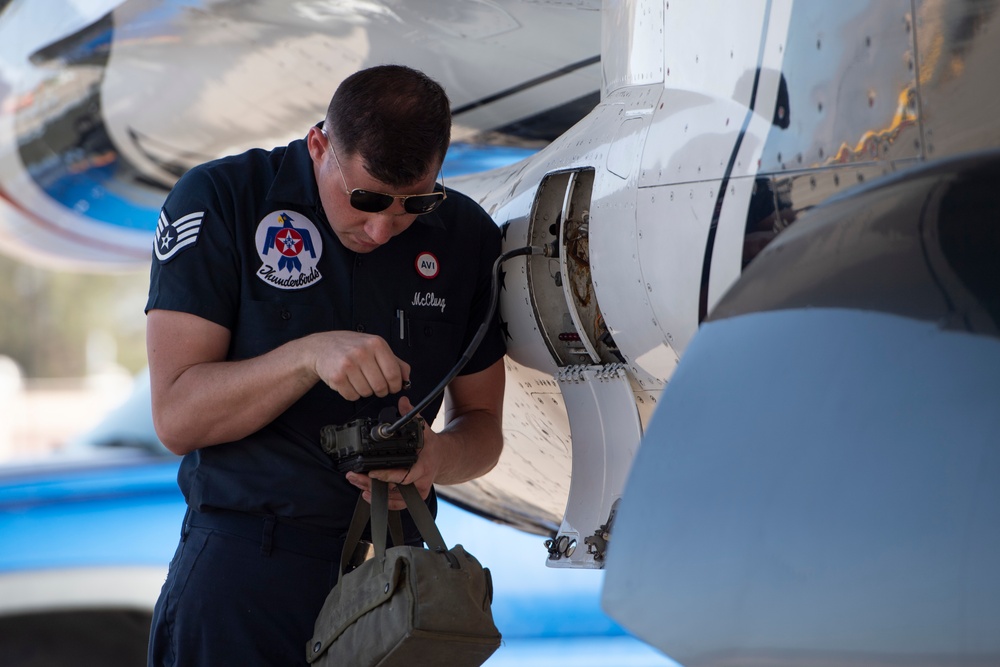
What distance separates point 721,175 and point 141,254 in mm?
4100

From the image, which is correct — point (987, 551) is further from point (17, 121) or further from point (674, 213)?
point (17, 121)

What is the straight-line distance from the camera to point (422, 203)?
6.95 ft

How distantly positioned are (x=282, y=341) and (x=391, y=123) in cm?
47

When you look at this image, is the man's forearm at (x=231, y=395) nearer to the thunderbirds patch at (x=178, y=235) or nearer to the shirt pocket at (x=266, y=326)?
the shirt pocket at (x=266, y=326)

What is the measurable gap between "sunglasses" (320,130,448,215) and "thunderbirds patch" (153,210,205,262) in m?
0.29

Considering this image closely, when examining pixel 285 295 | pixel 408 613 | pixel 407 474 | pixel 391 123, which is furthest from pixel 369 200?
pixel 408 613

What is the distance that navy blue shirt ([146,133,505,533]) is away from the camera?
213 centimetres

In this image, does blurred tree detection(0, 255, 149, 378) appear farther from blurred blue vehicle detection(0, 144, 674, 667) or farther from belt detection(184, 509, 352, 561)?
belt detection(184, 509, 352, 561)

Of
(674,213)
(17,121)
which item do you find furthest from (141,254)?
(674,213)

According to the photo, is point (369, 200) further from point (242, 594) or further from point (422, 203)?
point (242, 594)

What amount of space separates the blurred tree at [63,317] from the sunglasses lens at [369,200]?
3127 cm

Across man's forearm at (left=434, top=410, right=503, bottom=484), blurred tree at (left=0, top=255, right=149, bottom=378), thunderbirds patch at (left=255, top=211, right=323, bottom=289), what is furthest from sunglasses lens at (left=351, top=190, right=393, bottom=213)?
blurred tree at (left=0, top=255, right=149, bottom=378)

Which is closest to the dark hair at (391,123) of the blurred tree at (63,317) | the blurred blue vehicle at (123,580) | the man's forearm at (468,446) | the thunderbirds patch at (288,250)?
the thunderbirds patch at (288,250)

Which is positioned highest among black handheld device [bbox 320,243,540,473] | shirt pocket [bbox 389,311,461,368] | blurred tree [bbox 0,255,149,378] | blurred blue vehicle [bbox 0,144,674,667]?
blurred tree [bbox 0,255,149,378]
